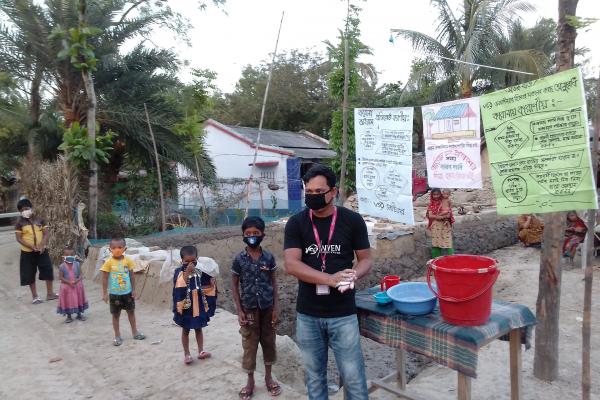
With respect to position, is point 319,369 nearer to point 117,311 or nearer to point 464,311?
point 464,311

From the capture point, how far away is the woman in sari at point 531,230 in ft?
32.9

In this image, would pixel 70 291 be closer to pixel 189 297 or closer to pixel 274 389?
pixel 189 297

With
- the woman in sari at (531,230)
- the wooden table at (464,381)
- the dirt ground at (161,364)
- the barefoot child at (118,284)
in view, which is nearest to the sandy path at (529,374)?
the dirt ground at (161,364)

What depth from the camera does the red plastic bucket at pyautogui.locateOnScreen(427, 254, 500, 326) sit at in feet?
8.81

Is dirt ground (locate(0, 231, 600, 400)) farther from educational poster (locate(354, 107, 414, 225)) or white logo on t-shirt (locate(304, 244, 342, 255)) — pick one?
educational poster (locate(354, 107, 414, 225))

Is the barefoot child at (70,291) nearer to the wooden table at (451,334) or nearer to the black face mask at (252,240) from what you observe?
the black face mask at (252,240)

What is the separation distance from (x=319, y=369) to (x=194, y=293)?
1.77 metres

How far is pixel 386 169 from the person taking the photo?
5367 mm

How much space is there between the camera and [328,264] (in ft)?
8.98

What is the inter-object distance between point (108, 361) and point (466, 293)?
3622 mm

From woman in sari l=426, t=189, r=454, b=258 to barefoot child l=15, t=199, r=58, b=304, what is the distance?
603 centimetres

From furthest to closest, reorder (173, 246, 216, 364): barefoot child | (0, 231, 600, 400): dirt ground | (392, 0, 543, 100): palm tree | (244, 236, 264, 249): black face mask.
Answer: (392, 0, 543, 100): palm tree, (173, 246, 216, 364): barefoot child, (0, 231, 600, 400): dirt ground, (244, 236, 264, 249): black face mask

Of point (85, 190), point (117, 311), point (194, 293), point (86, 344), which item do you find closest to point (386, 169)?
point (194, 293)

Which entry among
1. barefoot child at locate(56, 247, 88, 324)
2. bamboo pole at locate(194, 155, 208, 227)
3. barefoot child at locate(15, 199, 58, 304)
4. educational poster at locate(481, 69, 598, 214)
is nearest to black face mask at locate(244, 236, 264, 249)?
educational poster at locate(481, 69, 598, 214)
